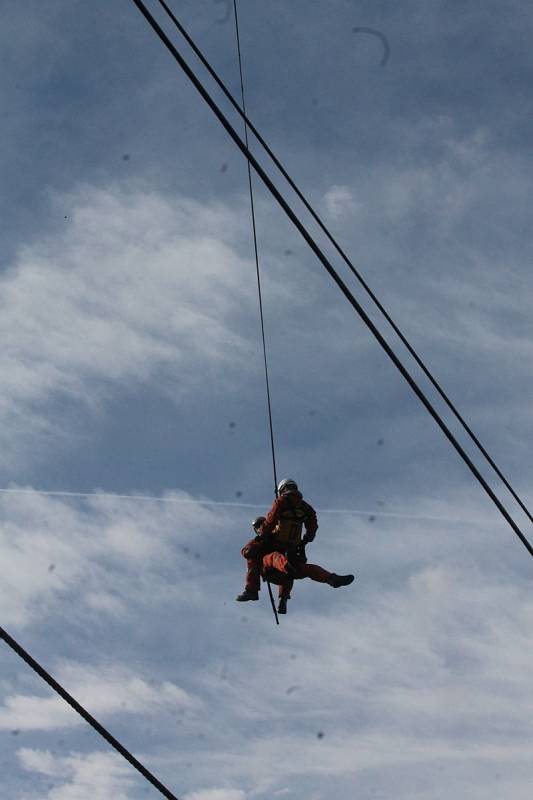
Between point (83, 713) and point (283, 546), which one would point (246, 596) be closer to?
point (283, 546)

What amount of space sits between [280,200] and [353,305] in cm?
114

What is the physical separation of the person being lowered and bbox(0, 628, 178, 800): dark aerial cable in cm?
587

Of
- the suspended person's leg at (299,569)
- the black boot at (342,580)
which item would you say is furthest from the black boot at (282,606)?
the black boot at (342,580)

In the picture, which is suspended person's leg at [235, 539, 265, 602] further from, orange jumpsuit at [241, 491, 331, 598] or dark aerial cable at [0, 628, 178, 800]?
dark aerial cable at [0, 628, 178, 800]

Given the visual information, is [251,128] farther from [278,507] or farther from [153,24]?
[278,507]

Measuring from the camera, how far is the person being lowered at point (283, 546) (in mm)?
16359

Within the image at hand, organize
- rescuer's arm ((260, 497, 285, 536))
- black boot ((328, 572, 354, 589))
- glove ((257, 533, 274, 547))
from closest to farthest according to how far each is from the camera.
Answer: black boot ((328, 572, 354, 589))
rescuer's arm ((260, 497, 285, 536))
glove ((257, 533, 274, 547))

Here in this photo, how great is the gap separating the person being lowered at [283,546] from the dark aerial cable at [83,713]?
5874 millimetres

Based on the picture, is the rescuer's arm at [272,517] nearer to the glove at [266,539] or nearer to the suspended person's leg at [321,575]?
the glove at [266,539]

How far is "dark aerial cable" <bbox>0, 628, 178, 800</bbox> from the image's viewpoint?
31.1 ft

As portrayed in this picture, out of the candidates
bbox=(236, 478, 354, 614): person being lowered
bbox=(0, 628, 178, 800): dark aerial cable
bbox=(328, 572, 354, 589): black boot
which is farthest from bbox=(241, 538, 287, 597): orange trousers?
bbox=(0, 628, 178, 800): dark aerial cable

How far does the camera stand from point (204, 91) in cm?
1005

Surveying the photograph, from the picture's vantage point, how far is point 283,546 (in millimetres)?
16516

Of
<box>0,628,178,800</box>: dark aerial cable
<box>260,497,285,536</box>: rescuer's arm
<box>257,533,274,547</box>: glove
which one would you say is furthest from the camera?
<box>257,533,274,547</box>: glove
